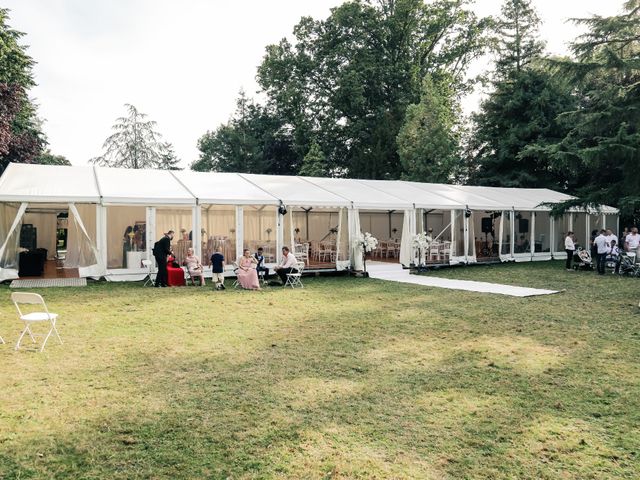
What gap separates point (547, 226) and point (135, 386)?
59.0ft

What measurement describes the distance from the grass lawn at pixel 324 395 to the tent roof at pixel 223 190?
494 cm

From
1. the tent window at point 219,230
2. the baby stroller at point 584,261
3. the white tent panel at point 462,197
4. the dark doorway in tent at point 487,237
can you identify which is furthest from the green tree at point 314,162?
the baby stroller at point 584,261

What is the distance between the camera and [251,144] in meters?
33.5

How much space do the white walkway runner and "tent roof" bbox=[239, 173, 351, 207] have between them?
6.89 ft

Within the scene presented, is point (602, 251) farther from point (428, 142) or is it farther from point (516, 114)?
point (516, 114)

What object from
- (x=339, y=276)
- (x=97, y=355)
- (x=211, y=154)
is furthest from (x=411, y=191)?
(x=211, y=154)

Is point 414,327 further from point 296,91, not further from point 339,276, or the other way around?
point 296,91

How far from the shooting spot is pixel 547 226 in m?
19.0

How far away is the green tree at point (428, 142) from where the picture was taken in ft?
82.5

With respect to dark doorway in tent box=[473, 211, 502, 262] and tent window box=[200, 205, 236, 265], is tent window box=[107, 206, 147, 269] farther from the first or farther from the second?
dark doorway in tent box=[473, 211, 502, 262]

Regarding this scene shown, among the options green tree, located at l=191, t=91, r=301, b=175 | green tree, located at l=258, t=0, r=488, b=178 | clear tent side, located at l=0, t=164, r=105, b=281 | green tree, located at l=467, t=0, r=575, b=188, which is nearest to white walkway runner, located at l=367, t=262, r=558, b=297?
clear tent side, located at l=0, t=164, r=105, b=281

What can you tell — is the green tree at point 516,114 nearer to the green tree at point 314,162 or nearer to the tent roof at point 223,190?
the green tree at point 314,162

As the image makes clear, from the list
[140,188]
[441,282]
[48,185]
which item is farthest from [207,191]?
[441,282]

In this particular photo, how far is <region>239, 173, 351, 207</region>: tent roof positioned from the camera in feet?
44.1
